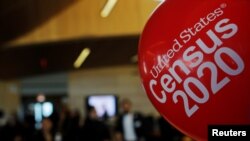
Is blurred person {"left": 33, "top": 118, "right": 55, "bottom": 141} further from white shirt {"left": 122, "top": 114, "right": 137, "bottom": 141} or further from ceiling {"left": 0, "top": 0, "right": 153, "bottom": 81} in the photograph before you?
white shirt {"left": 122, "top": 114, "right": 137, "bottom": 141}

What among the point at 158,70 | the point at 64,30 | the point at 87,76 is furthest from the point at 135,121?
the point at 87,76

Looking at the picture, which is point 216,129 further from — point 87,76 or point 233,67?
point 87,76

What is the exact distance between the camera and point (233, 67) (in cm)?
173

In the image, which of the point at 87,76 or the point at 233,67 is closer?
the point at 233,67

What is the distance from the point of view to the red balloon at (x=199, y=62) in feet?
5.63

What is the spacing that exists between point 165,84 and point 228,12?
287 millimetres

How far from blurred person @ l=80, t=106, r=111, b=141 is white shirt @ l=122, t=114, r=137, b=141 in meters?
0.21

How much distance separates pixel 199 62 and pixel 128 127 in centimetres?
429

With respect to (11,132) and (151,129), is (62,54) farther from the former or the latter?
(151,129)

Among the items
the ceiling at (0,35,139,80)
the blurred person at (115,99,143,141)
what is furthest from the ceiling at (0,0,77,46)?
the blurred person at (115,99,143,141)

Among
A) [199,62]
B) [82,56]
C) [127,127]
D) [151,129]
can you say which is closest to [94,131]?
[127,127]

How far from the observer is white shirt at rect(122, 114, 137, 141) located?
19.7ft

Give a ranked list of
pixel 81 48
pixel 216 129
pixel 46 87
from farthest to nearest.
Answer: pixel 46 87
pixel 81 48
pixel 216 129

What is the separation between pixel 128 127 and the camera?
6.01 metres
